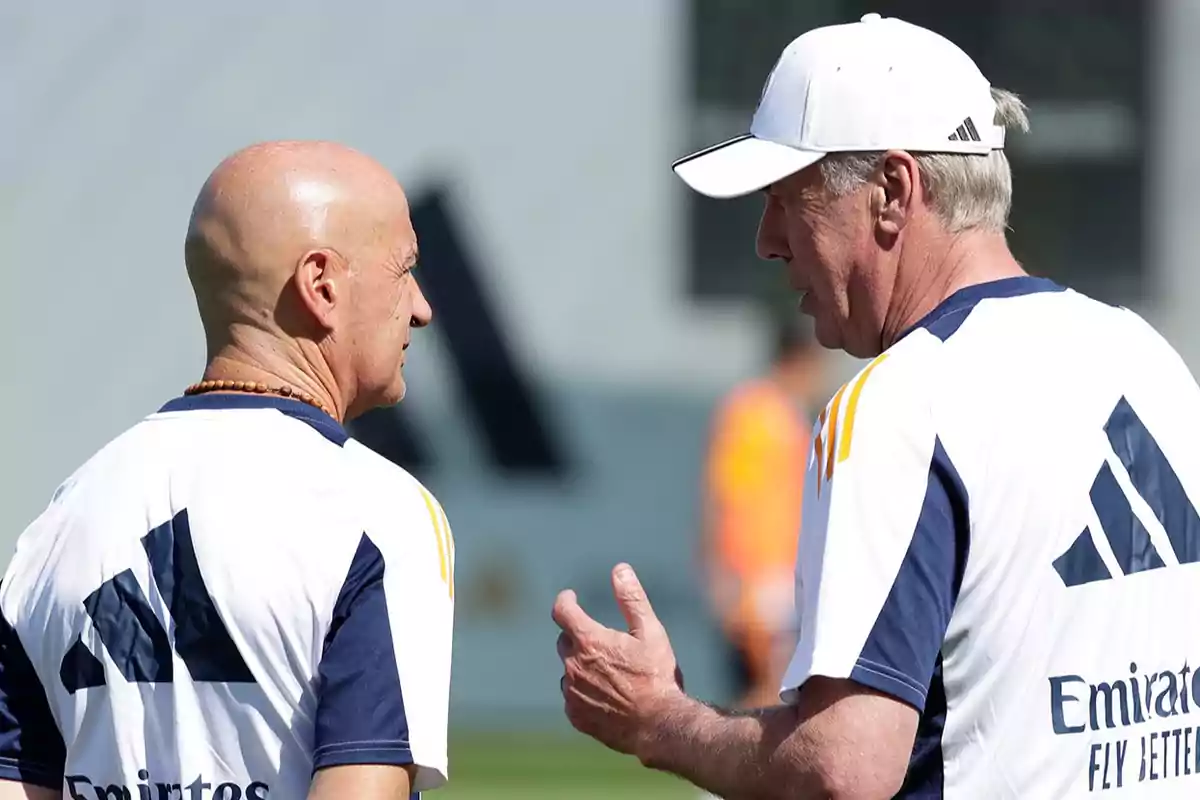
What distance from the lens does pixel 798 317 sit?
388 inches

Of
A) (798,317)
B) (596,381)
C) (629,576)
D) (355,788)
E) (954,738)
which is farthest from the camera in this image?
(596,381)

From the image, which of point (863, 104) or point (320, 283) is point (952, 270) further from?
point (320, 283)

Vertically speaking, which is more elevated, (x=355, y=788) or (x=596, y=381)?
(x=355, y=788)

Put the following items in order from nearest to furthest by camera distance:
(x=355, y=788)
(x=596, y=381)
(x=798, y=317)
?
(x=355, y=788)
(x=798, y=317)
(x=596, y=381)

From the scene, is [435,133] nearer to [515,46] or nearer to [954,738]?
[515,46]

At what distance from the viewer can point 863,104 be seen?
2748mm

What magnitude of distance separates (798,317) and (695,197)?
3.66ft

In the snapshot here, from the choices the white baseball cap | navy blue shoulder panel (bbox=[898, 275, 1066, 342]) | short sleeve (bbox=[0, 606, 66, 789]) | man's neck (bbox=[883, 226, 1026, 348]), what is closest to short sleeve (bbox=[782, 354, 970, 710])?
navy blue shoulder panel (bbox=[898, 275, 1066, 342])

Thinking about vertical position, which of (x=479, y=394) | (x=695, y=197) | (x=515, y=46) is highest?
(x=515, y=46)

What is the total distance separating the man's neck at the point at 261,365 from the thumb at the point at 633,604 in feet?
1.75

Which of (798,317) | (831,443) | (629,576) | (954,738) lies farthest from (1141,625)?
(798,317)

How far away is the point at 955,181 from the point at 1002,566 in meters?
0.58

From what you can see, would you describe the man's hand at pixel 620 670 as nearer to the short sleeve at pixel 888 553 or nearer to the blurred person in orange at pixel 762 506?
the short sleeve at pixel 888 553

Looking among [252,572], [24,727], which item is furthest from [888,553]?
[24,727]
